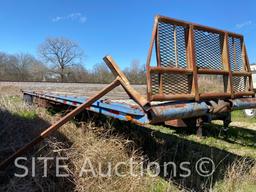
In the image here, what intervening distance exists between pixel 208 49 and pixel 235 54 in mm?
718

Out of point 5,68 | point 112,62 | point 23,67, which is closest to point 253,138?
point 112,62

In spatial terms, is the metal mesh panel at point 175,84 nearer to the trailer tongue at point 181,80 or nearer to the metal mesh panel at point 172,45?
the trailer tongue at point 181,80

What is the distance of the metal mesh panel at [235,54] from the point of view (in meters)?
4.10

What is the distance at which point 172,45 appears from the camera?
3.33m

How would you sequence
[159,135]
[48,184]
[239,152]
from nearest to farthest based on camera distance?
1. [48,184]
2. [239,152]
3. [159,135]

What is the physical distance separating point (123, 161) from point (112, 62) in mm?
1560

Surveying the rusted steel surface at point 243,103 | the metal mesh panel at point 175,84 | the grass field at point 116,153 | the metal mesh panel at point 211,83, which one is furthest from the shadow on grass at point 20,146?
the rusted steel surface at point 243,103

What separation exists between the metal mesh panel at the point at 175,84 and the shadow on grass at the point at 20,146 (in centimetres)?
167

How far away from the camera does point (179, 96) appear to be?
10.7 feet

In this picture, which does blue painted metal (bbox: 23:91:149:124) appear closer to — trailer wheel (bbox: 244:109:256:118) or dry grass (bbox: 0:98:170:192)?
dry grass (bbox: 0:98:170:192)

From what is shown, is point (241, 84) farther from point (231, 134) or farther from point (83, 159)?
point (231, 134)

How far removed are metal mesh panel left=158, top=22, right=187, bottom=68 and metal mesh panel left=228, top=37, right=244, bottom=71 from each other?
107 cm

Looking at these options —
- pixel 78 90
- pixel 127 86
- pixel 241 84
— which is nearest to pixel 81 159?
pixel 127 86

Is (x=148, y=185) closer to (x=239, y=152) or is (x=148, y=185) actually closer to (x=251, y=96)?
(x=251, y=96)
